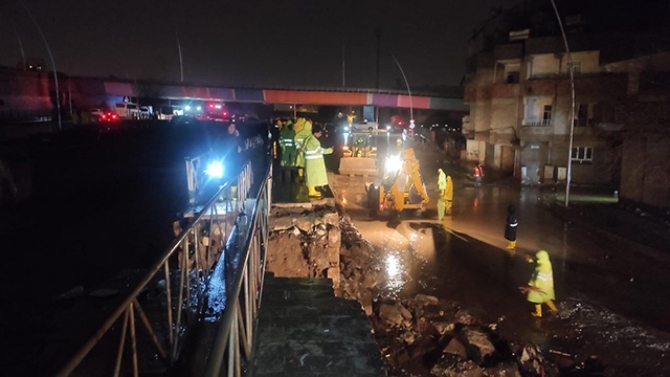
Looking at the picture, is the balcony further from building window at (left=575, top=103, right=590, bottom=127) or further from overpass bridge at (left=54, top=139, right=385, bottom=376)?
overpass bridge at (left=54, top=139, right=385, bottom=376)

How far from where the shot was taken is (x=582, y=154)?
2831cm

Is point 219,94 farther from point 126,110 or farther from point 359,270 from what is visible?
point 359,270

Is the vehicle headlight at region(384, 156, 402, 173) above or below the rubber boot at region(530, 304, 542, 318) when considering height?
above

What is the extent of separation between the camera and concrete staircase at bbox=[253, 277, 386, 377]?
13.8 feet

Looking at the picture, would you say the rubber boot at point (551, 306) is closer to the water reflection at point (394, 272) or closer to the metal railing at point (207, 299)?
the water reflection at point (394, 272)

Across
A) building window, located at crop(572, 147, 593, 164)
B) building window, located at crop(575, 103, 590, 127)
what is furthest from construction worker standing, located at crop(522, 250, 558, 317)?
building window, located at crop(575, 103, 590, 127)

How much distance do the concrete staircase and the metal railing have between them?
0.33m

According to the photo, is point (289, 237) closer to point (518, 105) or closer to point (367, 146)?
point (367, 146)

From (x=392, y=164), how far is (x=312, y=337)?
1458cm

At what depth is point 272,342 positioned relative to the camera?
4637 millimetres

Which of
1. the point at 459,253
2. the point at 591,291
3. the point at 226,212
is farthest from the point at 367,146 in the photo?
the point at 226,212

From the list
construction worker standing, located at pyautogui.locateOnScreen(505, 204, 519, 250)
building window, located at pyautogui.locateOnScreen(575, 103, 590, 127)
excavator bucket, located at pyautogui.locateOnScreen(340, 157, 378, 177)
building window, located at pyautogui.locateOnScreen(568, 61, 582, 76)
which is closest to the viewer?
construction worker standing, located at pyautogui.locateOnScreen(505, 204, 519, 250)

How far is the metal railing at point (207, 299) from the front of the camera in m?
2.43

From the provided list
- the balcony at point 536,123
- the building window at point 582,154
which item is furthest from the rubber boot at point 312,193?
the building window at point 582,154
